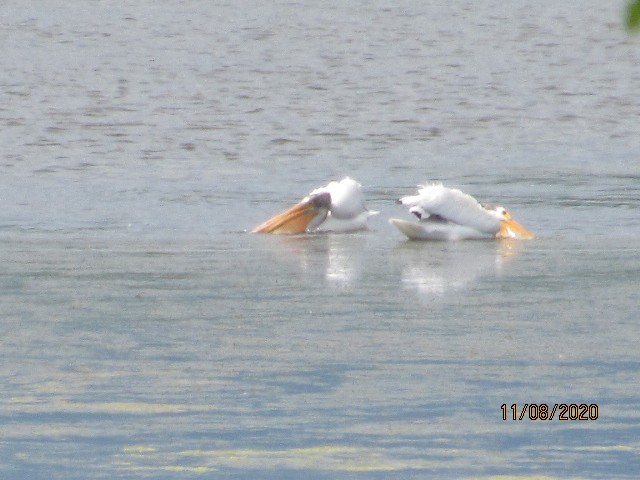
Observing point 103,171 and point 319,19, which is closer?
point 103,171

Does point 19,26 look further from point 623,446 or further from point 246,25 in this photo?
point 623,446

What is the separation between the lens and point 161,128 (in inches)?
826

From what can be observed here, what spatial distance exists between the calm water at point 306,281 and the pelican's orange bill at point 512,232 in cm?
31

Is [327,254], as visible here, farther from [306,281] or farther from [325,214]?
[325,214]

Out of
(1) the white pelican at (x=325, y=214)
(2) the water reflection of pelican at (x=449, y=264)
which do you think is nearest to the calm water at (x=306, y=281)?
(2) the water reflection of pelican at (x=449, y=264)

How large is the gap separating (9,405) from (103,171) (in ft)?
34.5

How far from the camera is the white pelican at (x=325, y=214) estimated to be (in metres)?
12.8

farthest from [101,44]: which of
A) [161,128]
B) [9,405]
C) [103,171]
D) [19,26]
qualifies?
[9,405]

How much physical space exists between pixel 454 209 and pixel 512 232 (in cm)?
44

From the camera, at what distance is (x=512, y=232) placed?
1228cm
